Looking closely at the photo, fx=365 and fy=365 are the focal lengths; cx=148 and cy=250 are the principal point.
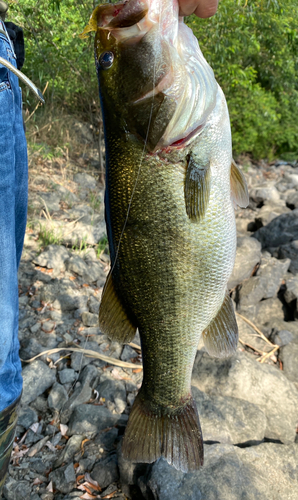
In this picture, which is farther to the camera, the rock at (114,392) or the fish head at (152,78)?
the rock at (114,392)

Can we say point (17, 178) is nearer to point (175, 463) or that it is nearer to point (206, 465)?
point (175, 463)

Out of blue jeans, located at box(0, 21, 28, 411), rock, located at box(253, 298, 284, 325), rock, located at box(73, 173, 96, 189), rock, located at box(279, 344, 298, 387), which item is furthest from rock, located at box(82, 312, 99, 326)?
rock, located at box(73, 173, 96, 189)

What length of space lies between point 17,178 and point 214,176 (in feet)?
3.16

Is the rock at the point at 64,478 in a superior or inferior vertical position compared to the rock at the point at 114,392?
superior

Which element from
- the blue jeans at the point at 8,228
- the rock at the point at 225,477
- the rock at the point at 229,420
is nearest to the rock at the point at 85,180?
the rock at the point at 229,420

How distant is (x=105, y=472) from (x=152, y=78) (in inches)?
84.8

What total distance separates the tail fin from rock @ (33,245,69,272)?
8.71 ft

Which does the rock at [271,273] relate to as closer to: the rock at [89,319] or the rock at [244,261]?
the rock at [244,261]

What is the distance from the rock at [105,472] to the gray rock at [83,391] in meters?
0.49

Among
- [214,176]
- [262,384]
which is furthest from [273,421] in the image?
[214,176]

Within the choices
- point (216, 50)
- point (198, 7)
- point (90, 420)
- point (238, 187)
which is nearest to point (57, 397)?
point (90, 420)

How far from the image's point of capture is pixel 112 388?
9.14 feet

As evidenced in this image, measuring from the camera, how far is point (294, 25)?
7.92 m

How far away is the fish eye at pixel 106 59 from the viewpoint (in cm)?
132
